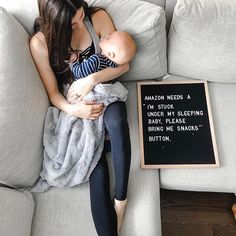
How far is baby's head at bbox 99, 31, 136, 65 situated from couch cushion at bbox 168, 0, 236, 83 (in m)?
0.21

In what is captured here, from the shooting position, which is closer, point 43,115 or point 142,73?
point 43,115

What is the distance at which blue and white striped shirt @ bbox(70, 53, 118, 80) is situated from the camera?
121 cm

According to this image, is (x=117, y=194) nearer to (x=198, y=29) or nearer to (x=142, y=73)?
(x=142, y=73)

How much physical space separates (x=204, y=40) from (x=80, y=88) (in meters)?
0.52

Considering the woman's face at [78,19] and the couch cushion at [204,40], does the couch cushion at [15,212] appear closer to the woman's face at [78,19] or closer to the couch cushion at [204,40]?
the woman's face at [78,19]

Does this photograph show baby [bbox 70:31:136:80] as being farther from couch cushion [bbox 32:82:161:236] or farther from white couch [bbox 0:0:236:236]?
couch cushion [bbox 32:82:161:236]

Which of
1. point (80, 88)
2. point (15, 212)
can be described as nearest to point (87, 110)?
point (80, 88)

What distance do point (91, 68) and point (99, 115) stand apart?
185 millimetres

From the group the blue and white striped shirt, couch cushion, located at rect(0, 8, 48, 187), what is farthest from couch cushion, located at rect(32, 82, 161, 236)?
the blue and white striped shirt

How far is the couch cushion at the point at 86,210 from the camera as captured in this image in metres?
1.13

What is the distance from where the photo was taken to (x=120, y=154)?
115 centimetres

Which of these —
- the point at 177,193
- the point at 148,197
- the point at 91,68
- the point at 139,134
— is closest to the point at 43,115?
the point at 91,68

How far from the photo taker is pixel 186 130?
1275 millimetres

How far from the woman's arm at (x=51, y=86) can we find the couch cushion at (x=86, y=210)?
27 cm
